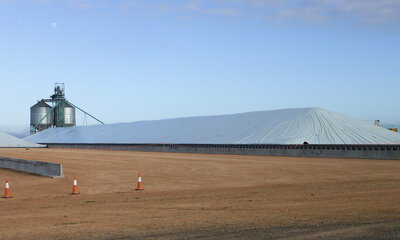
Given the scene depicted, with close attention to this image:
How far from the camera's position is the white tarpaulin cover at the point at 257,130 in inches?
2367

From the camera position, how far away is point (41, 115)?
428 feet

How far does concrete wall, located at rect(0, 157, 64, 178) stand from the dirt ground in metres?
0.67

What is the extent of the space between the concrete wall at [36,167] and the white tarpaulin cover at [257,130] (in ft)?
117

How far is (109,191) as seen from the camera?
62.3 feet

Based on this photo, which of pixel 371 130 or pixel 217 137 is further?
pixel 217 137

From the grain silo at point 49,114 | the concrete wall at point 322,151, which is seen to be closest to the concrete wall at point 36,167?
the concrete wall at point 322,151

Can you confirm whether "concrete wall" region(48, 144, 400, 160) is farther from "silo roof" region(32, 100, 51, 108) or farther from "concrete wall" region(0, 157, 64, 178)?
"silo roof" region(32, 100, 51, 108)

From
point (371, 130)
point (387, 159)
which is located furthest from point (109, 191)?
point (371, 130)

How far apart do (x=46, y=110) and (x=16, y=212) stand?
12214 cm

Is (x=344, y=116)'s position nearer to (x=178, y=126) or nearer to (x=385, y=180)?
(x=178, y=126)

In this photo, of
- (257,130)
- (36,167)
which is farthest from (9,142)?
(36,167)

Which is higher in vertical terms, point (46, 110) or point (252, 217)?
point (46, 110)

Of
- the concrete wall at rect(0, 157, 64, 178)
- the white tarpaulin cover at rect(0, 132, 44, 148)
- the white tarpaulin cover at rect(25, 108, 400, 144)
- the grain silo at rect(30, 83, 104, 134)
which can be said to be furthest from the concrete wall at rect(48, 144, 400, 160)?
the grain silo at rect(30, 83, 104, 134)

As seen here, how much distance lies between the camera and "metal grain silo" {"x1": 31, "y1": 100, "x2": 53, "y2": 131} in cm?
13012
